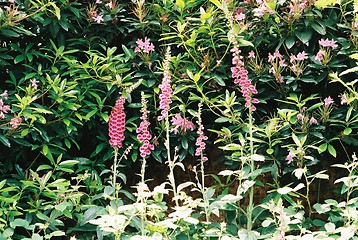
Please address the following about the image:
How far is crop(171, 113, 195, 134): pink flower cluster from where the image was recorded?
3.08 metres

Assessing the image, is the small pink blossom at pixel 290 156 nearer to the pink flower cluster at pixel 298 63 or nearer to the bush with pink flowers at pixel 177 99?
the bush with pink flowers at pixel 177 99

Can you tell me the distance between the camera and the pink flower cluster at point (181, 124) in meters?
3.08

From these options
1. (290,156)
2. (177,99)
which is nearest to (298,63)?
(290,156)

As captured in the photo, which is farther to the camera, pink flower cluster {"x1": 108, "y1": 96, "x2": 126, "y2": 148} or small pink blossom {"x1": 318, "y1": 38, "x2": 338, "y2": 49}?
small pink blossom {"x1": 318, "y1": 38, "x2": 338, "y2": 49}

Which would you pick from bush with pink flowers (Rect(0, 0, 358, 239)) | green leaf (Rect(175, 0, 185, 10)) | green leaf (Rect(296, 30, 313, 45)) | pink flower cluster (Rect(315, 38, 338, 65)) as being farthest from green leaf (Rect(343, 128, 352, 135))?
green leaf (Rect(175, 0, 185, 10))

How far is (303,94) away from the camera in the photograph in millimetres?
3139

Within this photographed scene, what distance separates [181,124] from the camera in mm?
3092

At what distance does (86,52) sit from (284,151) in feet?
4.81

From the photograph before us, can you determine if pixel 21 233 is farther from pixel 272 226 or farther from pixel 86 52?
pixel 272 226

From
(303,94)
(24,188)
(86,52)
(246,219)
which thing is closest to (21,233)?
(24,188)

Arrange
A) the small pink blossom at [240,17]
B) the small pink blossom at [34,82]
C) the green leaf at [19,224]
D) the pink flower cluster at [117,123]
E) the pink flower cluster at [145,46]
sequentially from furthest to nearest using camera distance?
1. the pink flower cluster at [145,46]
2. the small pink blossom at [240,17]
3. the small pink blossom at [34,82]
4. the pink flower cluster at [117,123]
5. the green leaf at [19,224]

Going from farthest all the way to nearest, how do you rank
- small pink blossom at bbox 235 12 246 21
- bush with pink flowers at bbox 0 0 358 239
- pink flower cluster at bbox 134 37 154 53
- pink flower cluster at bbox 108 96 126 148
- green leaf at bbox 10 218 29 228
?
1. pink flower cluster at bbox 134 37 154 53
2. small pink blossom at bbox 235 12 246 21
3. bush with pink flowers at bbox 0 0 358 239
4. pink flower cluster at bbox 108 96 126 148
5. green leaf at bbox 10 218 29 228

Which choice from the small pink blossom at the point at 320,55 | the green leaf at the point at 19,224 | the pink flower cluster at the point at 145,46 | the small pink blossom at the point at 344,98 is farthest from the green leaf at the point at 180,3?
the green leaf at the point at 19,224

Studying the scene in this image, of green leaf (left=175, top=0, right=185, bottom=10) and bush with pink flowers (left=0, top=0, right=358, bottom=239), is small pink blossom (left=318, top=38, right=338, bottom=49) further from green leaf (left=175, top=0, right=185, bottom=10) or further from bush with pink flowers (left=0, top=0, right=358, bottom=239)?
green leaf (left=175, top=0, right=185, bottom=10)
